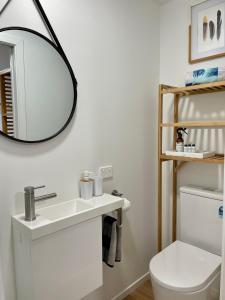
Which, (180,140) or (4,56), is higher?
(4,56)

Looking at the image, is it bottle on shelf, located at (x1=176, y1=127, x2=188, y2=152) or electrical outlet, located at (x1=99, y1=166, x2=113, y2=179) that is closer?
electrical outlet, located at (x1=99, y1=166, x2=113, y2=179)

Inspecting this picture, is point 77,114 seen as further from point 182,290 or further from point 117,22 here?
point 182,290

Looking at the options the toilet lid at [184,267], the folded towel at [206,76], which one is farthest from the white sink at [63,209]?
the folded towel at [206,76]

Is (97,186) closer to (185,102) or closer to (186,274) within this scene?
(186,274)

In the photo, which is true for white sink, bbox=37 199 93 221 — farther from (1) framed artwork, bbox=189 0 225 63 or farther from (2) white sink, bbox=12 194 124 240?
(1) framed artwork, bbox=189 0 225 63

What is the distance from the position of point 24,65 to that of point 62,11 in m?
0.41

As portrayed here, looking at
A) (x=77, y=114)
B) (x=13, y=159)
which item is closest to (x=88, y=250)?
(x=13, y=159)

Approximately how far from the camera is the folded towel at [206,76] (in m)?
1.55

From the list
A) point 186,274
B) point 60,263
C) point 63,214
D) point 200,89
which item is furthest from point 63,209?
point 200,89

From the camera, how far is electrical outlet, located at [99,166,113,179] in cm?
164

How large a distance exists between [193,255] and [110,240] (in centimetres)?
62

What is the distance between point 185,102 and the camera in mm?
1915

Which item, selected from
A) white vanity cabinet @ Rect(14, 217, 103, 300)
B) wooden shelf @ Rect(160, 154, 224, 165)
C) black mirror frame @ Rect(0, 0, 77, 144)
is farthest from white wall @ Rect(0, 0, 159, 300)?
wooden shelf @ Rect(160, 154, 224, 165)

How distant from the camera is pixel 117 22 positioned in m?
1.67
